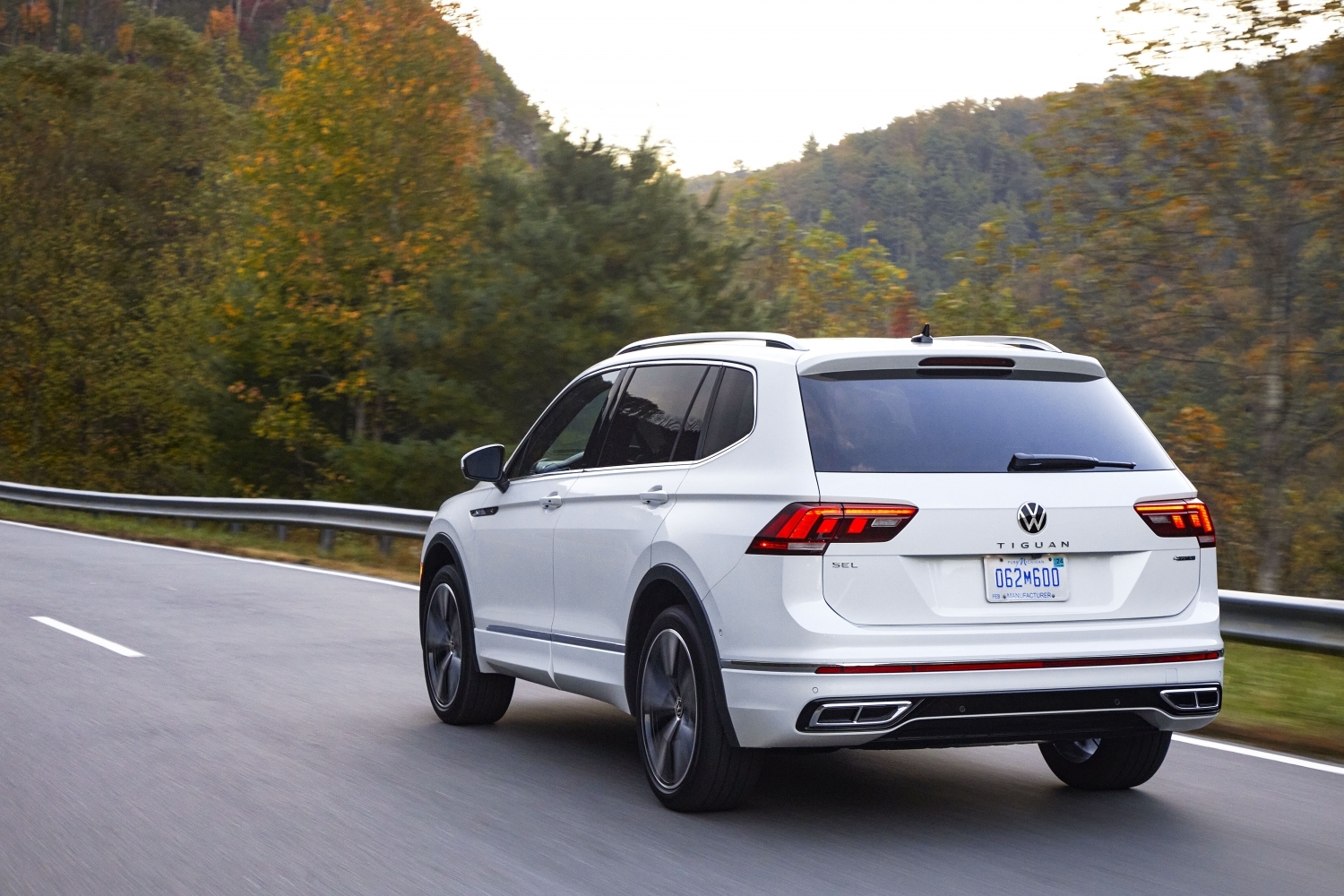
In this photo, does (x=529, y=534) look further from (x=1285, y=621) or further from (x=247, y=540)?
(x=247, y=540)

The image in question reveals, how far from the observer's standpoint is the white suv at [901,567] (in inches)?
211

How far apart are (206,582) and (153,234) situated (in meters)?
50.7

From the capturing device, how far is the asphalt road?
507 cm

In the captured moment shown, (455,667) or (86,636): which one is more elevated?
(455,667)

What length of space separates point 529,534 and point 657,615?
1.38 m

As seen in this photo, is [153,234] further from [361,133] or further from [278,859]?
[278,859]

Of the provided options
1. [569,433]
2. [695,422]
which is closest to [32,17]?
[569,433]

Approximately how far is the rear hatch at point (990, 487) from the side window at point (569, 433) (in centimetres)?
170

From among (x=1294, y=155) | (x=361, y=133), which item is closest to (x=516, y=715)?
(x=1294, y=155)

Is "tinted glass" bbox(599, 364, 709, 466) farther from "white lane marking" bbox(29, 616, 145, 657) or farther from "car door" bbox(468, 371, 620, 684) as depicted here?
"white lane marking" bbox(29, 616, 145, 657)

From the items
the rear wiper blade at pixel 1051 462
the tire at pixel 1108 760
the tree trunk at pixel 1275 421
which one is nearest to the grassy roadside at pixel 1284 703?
the tire at pixel 1108 760

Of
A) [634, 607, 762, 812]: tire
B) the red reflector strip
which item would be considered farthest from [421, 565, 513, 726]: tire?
the red reflector strip

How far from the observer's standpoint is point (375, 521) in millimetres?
19500

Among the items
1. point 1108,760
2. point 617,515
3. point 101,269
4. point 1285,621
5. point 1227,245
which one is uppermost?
point 101,269
